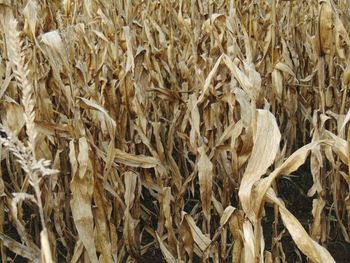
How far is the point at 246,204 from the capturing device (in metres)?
0.77

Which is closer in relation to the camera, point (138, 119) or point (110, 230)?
point (110, 230)

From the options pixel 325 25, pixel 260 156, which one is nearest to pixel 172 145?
pixel 325 25

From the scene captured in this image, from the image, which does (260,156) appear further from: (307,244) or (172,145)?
(172,145)

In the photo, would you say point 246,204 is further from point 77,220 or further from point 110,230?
point 110,230

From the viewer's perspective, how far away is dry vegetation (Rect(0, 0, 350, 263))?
1050 mm

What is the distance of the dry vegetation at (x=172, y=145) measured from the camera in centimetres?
105

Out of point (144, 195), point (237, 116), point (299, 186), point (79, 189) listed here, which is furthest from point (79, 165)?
point (299, 186)

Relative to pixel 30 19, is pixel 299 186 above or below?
below

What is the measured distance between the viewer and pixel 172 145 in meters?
1.65

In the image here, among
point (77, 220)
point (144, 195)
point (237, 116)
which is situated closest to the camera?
point (77, 220)

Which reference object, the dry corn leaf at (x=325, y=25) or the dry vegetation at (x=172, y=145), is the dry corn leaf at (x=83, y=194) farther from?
the dry corn leaf at (x=325, y=25)

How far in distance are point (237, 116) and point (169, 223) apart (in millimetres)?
391

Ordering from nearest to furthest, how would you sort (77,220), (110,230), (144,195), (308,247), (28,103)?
(28,103), (308,247), (77,220), (110,230), (144,195)

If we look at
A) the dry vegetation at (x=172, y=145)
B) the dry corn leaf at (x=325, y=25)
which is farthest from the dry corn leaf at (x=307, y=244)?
the dry corn leaf at (x=325, y=25)
